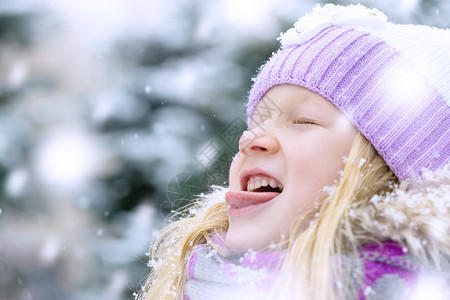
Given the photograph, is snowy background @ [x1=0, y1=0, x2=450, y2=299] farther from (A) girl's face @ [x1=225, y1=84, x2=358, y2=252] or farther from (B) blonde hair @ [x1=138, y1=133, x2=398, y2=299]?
(A) girl's face @ [x1=225, y1=84, x2=358, y2=252]

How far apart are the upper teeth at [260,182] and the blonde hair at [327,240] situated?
0.11m

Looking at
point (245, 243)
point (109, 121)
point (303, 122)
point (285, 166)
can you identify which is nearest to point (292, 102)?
point (303, 122)

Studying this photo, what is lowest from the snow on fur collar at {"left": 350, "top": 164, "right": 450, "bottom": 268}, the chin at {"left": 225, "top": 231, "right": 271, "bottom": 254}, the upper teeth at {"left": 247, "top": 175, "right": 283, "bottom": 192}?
the chin at {"left": 225, "top": 231, "right": 271, "bottom": 254}

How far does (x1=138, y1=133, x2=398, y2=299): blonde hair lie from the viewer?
2.76 ft

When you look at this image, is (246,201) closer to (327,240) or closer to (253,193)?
(253,193)

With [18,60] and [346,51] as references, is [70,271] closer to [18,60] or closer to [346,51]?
[18,60]

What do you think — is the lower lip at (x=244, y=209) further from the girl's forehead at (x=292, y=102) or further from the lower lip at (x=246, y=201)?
the girl's forehead at (x=292, y=102)

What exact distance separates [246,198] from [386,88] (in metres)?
0.40

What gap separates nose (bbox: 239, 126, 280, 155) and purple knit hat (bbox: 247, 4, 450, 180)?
14 cm

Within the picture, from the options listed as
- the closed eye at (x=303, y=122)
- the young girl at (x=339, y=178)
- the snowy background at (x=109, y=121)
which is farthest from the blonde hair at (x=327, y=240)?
the snowy background at (x=109, y=121)

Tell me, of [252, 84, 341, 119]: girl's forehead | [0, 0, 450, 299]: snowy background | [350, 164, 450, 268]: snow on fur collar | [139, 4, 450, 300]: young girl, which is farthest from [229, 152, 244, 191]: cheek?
[0, 0, 450, 299]: snowy background

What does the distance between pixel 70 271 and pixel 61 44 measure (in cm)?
118

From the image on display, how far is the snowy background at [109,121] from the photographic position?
8.01 feet

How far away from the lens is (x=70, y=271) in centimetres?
253
